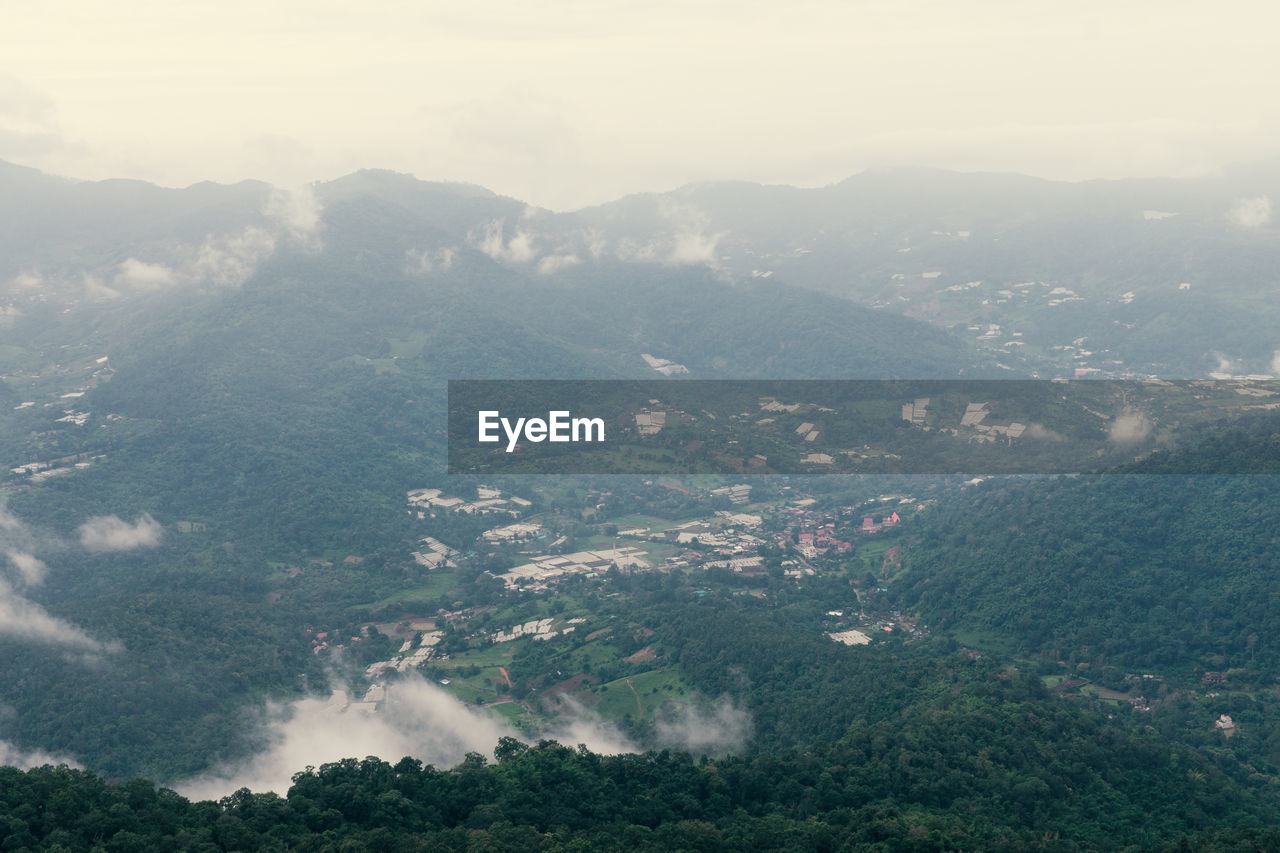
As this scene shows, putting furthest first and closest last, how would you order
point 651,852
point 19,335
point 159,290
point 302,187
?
1. point 302,187
2. point 159,290
3. point 19,335
4. point 651,852

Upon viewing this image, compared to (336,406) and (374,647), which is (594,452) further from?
(374,647)

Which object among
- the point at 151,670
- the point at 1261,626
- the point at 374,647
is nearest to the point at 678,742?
the point at 374,647

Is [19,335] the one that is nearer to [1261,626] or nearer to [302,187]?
[302,187]

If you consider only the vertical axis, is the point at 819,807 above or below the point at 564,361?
below

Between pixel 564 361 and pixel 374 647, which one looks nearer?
pixel 374 647

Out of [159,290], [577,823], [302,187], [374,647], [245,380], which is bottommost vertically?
[374,647]

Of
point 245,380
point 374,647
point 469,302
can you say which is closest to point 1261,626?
point 374,647

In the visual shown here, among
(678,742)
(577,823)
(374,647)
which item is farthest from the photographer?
(374,647)

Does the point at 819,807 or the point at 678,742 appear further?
the point at 678,742

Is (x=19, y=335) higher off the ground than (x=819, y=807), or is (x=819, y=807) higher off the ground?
(x=19, y=335)
